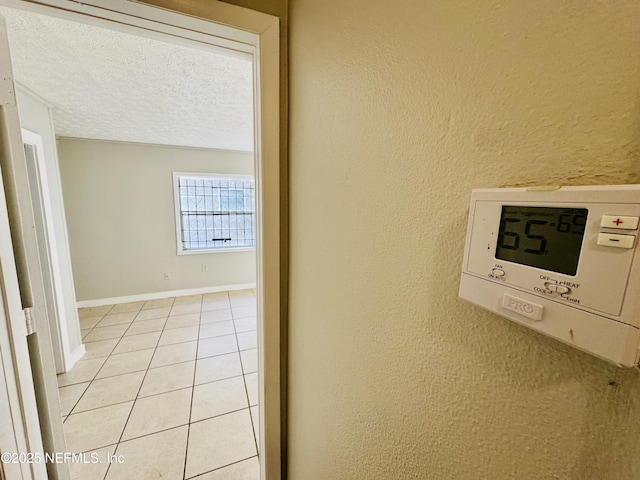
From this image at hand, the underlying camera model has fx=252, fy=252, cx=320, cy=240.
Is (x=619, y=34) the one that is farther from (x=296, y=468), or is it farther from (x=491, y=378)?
(x=296, y=468)

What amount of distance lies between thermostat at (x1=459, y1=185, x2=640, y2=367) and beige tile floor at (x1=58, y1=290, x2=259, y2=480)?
5.96 ft

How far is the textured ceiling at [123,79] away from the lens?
1321 millimetres

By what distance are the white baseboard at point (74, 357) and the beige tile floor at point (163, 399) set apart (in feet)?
0.15

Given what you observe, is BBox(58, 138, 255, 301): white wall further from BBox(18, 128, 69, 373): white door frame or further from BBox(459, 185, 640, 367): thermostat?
BBox(459, 185, 640, 367): thermostat

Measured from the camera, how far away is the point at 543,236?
24 centimetres

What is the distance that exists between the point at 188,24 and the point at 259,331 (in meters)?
1.12

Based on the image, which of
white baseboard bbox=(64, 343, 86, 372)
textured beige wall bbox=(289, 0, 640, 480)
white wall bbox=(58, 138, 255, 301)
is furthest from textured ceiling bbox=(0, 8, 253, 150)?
white baseboard bbox=(64, 343, 86, 372)

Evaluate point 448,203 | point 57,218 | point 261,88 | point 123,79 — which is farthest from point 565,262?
point 57,218

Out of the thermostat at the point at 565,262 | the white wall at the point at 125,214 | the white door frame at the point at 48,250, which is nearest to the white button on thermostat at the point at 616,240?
the thermostat at the point at 565,262

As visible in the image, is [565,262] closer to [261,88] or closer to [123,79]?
[261,88]

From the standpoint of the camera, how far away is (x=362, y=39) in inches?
21.4

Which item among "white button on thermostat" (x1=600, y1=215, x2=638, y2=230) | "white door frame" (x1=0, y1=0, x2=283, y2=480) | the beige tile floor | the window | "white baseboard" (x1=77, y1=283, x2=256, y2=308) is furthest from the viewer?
the window

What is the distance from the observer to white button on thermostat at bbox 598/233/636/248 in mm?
186

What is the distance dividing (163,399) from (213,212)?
2.89 metres
